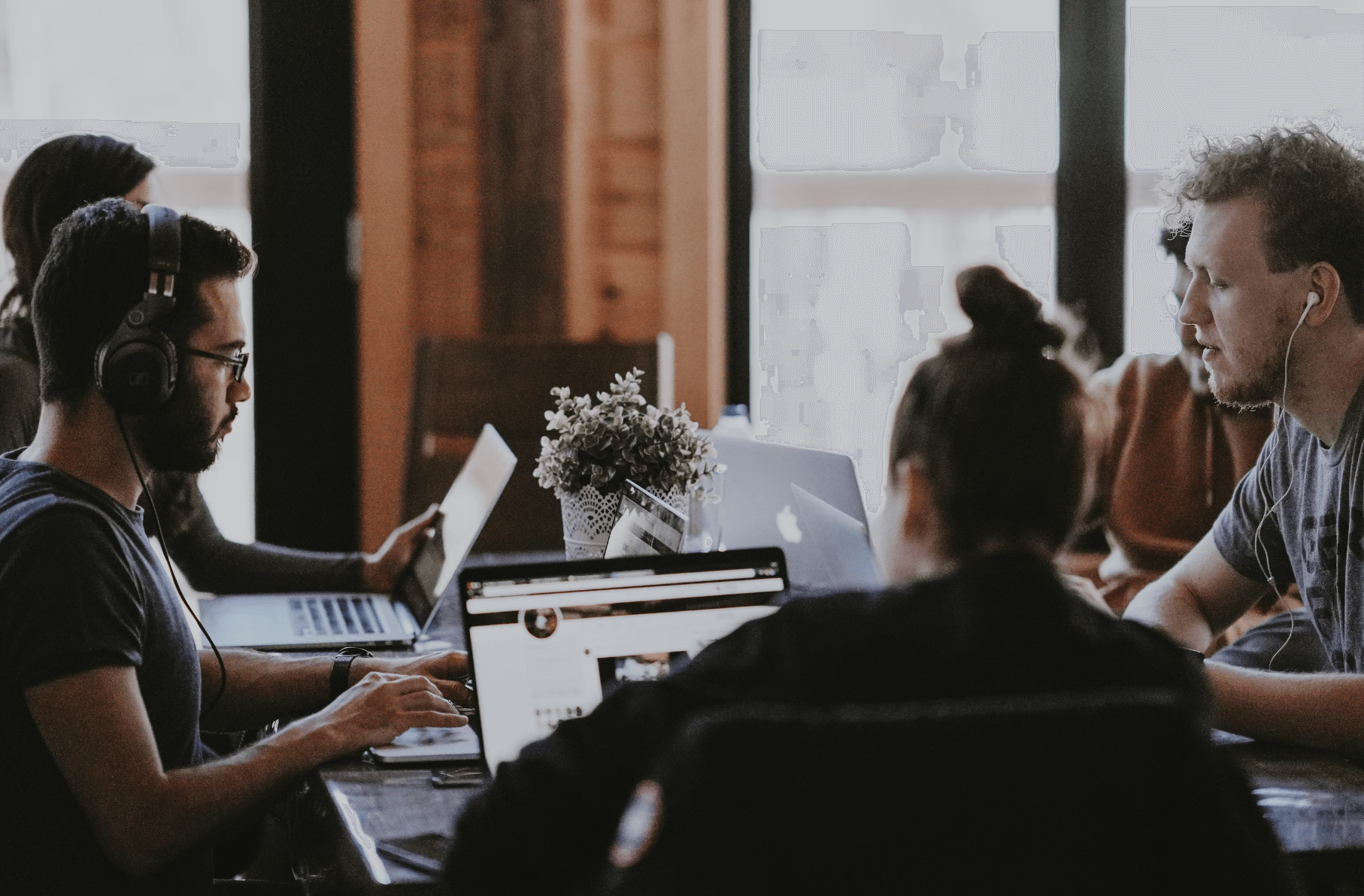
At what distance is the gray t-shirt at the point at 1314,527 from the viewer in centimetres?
156

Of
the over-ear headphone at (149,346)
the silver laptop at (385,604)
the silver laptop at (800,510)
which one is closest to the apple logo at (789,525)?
the silver laptop at (800,510)

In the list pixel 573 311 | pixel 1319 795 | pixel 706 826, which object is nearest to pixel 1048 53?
pixel 573 311

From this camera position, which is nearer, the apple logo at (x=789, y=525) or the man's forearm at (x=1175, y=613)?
the man's forearm at (x=1175, y=613)

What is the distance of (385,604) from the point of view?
2.08 meters

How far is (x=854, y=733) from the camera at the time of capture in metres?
0.71

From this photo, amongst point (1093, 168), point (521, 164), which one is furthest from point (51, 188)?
point (1093, 168)

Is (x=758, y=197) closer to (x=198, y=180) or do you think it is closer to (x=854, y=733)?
(x=198, y=180)

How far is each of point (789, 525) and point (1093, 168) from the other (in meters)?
2.17

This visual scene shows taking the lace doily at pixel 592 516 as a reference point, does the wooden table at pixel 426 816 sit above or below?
below

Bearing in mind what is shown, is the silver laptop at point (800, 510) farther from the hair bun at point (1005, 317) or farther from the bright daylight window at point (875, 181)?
the bright daylight window at point (875, 181)

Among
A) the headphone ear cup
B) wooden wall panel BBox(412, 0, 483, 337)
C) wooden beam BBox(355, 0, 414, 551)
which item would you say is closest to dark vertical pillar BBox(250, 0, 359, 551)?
wooden beam BBox(355, 0, 414, 551)

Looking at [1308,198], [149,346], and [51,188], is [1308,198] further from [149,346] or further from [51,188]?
[51,188]

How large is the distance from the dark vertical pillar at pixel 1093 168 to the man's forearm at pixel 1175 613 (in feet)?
6.33

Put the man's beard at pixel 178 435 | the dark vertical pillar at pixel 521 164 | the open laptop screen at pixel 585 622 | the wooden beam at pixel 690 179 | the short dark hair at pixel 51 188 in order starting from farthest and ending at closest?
the wooden beam at pixel 690 179 < the dark vertical pillar at pixel 521 164 < the short dark hair at pixel 51 188 < the man's beard at pixel 178 435 < the open laptop screen at pixel 585 622
